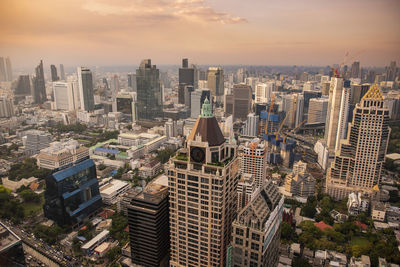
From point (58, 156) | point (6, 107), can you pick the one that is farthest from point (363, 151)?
point (6, 107)

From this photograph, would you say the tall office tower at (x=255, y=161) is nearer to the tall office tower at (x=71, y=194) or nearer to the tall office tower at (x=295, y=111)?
the tall office tower at (x=71, y=194)

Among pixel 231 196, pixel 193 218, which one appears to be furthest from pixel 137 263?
pixel 231 196

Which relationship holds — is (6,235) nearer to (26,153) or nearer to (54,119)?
(26,153)

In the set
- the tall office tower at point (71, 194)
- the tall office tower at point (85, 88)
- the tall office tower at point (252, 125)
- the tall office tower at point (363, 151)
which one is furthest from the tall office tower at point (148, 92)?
the tall office tower at point (363, 151)

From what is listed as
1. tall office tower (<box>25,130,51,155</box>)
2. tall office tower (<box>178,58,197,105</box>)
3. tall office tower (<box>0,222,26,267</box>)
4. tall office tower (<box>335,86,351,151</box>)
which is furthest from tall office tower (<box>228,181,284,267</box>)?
tall office tower (<box>178,58,197,105</box>)

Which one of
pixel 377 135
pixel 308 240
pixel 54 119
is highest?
pixel 377 135

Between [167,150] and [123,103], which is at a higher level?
[123,103]

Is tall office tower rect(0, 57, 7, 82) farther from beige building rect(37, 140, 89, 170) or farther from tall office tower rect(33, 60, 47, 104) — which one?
tall office tower rect(33, 60, 47, 104)
